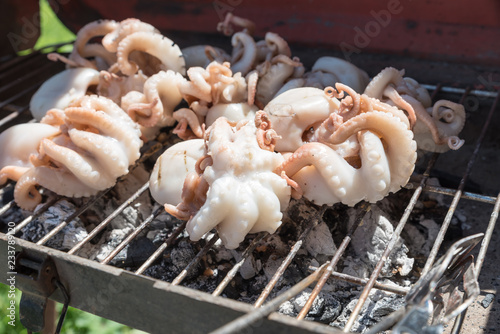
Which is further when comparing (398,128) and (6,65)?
(6,65)

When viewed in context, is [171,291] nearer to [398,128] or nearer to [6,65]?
[398,128]

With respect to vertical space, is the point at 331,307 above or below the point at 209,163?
below

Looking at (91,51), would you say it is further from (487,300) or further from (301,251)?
(487,300)

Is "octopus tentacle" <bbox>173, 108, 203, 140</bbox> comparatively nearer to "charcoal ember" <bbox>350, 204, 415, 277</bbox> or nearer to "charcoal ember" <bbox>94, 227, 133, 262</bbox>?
"charcoal ember" <bbox>94, 227, 133, 262</bbox>

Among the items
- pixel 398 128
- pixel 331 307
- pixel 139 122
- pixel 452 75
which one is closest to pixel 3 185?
pixel 139 122

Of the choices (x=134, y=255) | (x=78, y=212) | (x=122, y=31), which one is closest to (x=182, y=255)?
(x=134, y=255)

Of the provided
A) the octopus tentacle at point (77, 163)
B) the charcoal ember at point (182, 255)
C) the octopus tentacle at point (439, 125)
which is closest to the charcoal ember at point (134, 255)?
the charcoal ember at point (182, 255)
